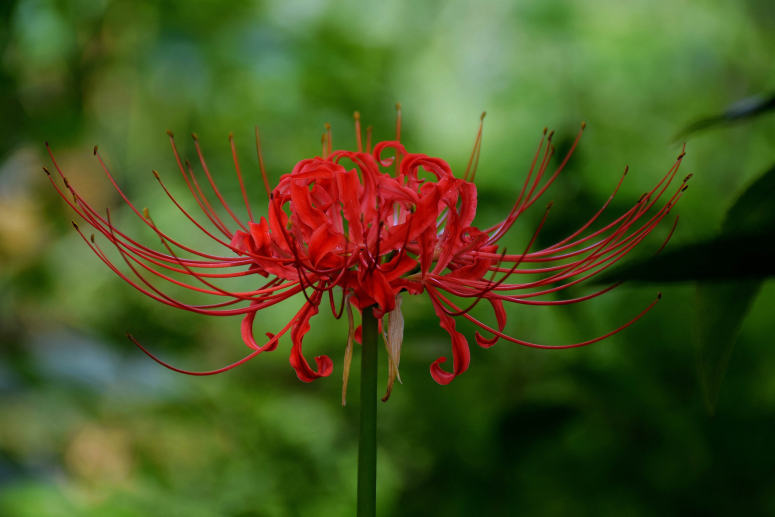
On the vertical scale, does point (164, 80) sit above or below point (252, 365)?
above

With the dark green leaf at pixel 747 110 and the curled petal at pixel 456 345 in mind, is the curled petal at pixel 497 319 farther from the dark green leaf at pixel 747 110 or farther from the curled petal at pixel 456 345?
the dark green leaf at pixel 747 110

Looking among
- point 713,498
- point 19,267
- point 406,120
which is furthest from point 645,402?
point 19,267

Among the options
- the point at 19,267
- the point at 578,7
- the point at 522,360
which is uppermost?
the point at 578,7

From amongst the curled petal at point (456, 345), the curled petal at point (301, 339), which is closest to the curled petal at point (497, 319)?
the curled petal at point (456, 345)

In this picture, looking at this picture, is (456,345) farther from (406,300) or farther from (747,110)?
(406,300)

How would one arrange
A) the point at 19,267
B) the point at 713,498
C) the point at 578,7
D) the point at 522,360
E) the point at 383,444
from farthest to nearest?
the point at 578,7 < the point at 19,267 < the point at 383,444 < the point at 522,360 < the point at 713,498

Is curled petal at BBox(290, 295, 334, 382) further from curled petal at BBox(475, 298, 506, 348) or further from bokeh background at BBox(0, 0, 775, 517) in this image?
bokeh background at BBox(0, 0, 775, 517)

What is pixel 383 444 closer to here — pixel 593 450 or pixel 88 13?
pixel 593 450

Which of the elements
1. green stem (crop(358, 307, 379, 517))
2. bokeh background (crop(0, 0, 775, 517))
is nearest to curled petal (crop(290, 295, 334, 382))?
green stem (crop(358, 307, 379, 517))
